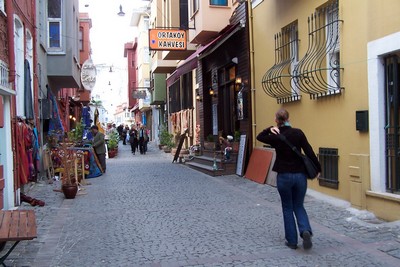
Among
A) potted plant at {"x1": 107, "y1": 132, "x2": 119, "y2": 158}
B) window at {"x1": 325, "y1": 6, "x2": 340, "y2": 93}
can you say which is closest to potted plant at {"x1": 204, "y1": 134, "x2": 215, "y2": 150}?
window at {"x1": 325, "y1": 6, "x2": 340, "y2": 93}

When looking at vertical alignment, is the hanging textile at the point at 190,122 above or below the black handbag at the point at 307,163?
above

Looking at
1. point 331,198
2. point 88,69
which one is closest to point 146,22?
point 88,69

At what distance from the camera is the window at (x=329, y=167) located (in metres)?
8.15

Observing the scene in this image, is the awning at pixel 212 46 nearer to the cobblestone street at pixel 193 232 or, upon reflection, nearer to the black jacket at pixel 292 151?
the cobblestone street at pixel 193 232

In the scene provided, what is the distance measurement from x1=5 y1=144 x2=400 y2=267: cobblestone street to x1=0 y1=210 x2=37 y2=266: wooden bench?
0.51m

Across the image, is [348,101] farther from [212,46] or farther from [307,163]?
[212,46]

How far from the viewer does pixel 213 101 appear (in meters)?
16.6

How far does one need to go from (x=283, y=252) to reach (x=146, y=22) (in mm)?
36124

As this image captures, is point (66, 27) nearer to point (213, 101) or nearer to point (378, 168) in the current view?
point (213, 101)

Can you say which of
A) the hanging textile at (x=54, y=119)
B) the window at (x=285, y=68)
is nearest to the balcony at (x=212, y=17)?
the window at (x=285, y=68)

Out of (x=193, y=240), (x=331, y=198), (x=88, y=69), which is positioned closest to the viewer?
(x=193, y=240)

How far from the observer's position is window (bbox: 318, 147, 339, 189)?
8148mm

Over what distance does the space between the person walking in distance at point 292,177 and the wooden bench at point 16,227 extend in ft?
9.52

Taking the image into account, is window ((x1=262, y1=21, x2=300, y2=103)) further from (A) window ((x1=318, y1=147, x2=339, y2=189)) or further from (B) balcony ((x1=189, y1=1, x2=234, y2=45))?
(B) balcony ((x1=189, y1=1, x2=234, y2=45))
